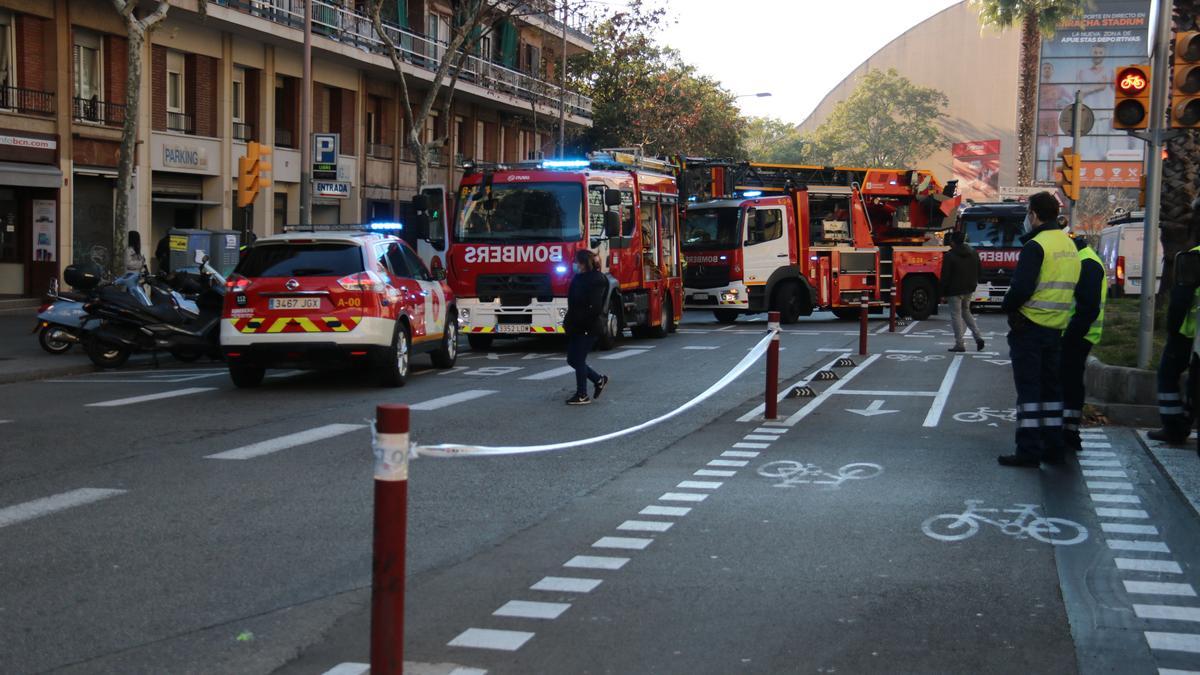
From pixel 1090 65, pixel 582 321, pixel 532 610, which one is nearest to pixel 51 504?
pixel 532 610

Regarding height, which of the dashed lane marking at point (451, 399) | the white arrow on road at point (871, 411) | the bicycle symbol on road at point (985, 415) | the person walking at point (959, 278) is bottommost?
the dashed lane marking at point (451, 399)

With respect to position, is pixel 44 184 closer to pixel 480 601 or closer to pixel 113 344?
pixel 113 344

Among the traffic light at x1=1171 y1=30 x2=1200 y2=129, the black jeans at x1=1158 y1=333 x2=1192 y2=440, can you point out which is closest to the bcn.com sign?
the traffic light at x1=1171 y1=30 x2=1200 y2=129

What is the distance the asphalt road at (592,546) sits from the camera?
566cm

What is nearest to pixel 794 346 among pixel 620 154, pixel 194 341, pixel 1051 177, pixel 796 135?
pixel 620 154

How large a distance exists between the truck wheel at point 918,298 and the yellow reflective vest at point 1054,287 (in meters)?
23.0

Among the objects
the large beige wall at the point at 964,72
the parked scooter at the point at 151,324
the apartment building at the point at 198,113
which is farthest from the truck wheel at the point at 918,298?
A: the large beige wall at the point at 964,72

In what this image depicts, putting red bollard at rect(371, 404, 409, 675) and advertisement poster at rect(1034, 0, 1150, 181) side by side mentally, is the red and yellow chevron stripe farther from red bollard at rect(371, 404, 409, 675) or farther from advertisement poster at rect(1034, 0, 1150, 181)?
advertisement poster at rect(1034, 0, 1150, 181)

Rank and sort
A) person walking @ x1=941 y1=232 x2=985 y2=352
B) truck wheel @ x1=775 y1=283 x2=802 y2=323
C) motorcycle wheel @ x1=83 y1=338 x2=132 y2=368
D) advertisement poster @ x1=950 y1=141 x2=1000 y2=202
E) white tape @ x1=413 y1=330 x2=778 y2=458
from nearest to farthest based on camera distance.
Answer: white tape @ x1=413 y1=330 x2=778 y2=458
motorcycle wheel @ x1=83 y1=338 x2=132 y2=368
person walking @ x1=941 y1=232 x2=985 y2=352
truck wheel @ x1=775 y1=283 x2=802 y2=323
advertisement poster @ x1=950 y1=141 x2=1000 y2=202

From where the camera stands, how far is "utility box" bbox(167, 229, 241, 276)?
27.5 meters

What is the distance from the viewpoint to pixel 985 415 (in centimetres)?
1391

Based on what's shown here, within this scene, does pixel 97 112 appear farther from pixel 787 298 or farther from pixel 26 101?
pixel 787 298

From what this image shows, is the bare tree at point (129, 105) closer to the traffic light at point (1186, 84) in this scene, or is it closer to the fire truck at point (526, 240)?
the fire truck at point (526, 240)

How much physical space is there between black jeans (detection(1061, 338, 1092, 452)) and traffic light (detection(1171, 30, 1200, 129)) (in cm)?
311
